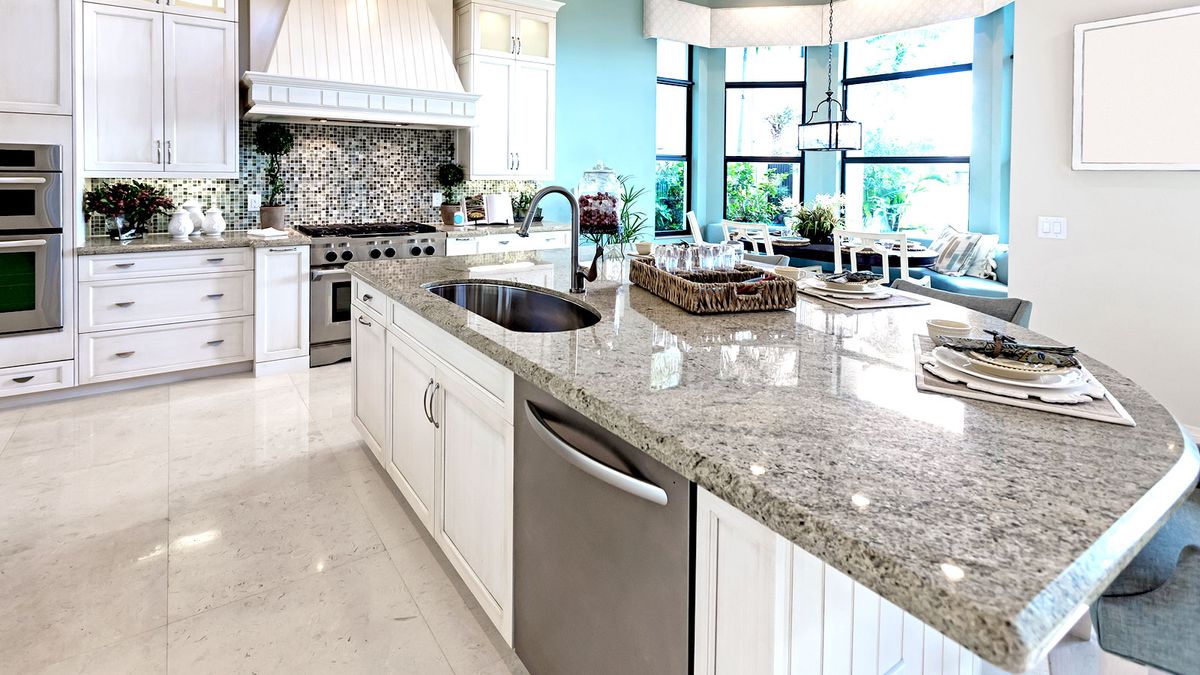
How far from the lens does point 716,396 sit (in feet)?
4.12

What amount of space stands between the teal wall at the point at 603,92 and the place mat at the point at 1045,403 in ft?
17.5

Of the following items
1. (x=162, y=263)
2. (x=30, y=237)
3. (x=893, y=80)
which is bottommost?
(x=162, y=263)

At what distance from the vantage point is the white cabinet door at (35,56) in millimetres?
3658

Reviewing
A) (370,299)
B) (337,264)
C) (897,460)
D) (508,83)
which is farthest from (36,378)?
(897,460)

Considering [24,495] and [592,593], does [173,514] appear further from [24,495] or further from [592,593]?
[592,593]

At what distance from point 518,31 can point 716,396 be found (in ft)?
16.8

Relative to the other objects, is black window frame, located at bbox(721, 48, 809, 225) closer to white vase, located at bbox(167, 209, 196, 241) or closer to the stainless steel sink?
white vase, located at bbox(167, 209, 196, 241)

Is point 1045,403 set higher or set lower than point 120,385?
higher

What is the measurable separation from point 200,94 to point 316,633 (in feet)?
12.3

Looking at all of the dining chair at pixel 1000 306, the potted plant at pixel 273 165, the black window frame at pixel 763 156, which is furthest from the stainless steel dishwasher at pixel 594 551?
the black window frame at pixel 763 156

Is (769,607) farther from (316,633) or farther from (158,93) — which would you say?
(158,93)

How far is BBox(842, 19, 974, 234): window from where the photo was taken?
6.61 m

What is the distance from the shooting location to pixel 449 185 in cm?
577

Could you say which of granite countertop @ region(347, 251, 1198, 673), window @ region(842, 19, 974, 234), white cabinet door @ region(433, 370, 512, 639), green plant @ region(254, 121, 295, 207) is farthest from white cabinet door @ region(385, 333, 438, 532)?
window @ region(842, 19, 974, 234)
